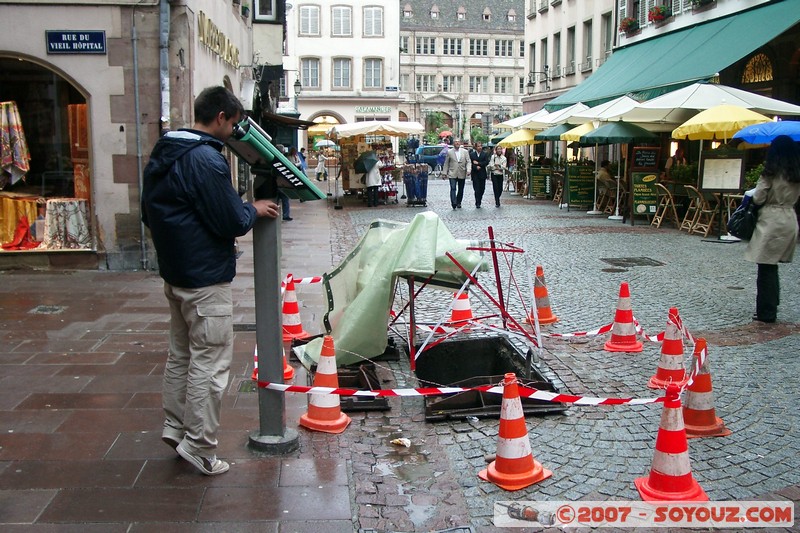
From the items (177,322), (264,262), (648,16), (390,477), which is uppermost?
(648,16)

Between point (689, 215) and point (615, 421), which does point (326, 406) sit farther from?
point (689, 215)

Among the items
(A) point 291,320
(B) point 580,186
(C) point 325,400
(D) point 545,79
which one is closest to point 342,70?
(D) point 545,79

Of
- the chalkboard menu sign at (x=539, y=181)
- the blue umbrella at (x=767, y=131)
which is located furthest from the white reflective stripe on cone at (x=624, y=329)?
the chalkboard menu sign at (x=539, y=181)

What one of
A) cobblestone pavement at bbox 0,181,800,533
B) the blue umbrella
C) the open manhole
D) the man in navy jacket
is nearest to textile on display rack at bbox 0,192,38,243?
cobblestone pavement at bbox 0,181,800,533

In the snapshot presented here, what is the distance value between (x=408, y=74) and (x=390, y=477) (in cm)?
7890

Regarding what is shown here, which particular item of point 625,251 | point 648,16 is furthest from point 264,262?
point 648,16

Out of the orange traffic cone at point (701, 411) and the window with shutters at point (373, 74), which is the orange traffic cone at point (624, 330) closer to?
the orange traffic cone at point (701, 411)

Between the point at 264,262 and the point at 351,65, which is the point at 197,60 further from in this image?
the point at 351,65

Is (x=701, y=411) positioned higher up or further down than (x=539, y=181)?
further down

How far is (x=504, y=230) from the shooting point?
1664 centimetres

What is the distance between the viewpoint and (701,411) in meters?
4.96

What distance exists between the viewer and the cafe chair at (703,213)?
15398mm

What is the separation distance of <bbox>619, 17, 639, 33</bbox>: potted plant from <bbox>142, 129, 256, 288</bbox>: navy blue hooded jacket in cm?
2451

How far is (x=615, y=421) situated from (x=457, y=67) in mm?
79617
